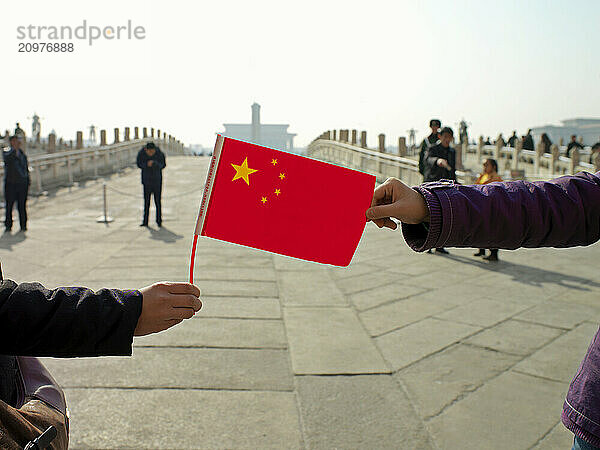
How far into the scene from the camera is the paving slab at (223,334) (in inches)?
147

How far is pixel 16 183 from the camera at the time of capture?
8453 mm

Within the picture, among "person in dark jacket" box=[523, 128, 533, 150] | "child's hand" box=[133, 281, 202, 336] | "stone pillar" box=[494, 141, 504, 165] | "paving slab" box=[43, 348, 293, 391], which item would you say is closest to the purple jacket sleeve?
"child's hand" box=[133, 281, 202, 336]

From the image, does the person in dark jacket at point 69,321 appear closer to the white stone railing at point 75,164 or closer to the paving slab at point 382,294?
the paving slab at point 382,294

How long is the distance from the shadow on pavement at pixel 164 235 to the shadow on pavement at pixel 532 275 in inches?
148

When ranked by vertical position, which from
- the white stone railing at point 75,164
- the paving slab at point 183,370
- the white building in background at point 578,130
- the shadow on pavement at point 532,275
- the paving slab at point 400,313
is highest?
the white building in background at point 578,130

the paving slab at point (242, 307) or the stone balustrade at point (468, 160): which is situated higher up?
the stone balustrade at point (468, 160)

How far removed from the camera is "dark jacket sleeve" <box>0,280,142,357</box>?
118 cm

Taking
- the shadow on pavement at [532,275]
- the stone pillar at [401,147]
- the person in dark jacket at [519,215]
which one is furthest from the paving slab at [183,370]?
the stone pillar at [401,147]

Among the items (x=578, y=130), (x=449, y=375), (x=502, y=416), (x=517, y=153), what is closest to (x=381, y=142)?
(x=517, y=153)

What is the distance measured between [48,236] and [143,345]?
5.01 meters

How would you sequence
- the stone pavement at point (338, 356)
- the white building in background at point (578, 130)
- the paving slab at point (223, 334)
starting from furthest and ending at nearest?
the white building in background at point (578, 130)
the paving slab at point (223, 334)
the stone pavement at point (338, 356)

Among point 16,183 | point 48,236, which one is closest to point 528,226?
point 48,236

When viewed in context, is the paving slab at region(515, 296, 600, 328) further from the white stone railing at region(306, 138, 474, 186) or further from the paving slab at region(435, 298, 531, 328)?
the white stone railing at region(306, 138, 474, 186)

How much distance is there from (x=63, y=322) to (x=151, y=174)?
27.0ft
